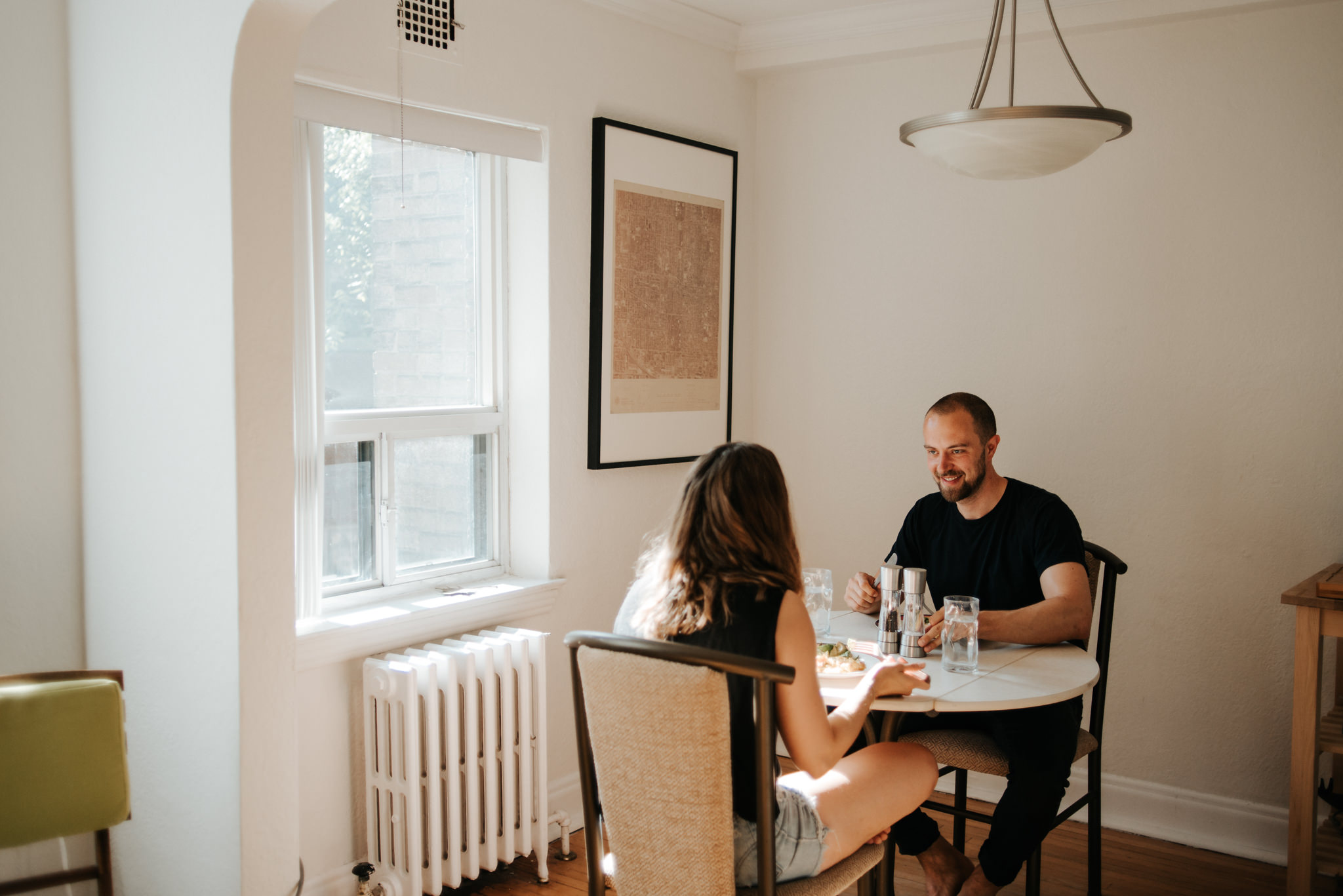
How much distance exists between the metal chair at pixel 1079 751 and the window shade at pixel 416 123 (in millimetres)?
1858

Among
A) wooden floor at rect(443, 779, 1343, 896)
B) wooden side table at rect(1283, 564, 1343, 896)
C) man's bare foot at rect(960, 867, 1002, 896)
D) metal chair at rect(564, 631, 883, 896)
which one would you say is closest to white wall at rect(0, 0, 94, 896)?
wooden floor at rect(443, 779, 1343, 896)

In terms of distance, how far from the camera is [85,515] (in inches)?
91.7

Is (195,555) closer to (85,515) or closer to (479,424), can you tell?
(85,515)

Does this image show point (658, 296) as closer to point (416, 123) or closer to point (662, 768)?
point (416, 123)

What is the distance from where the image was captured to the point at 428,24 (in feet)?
8.84

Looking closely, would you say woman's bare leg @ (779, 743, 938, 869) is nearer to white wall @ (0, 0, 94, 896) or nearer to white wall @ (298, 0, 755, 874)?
white wall @ (298, 0, 755, 874)

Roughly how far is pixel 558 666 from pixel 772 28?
7.21 ft

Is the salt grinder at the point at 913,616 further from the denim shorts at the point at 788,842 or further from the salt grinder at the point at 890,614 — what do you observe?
the denim shorts at the point at 788,842

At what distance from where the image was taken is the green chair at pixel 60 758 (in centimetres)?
194

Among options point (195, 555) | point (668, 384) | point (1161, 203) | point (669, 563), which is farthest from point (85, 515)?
point (1161, 203)

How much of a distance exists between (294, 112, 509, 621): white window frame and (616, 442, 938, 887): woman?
1.01 meters

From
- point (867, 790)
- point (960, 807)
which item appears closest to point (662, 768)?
point (867, 790)

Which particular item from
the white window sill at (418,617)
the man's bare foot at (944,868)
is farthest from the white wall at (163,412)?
the man's bare foot at (944,868)

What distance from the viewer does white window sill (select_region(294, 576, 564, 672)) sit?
2.55 m
